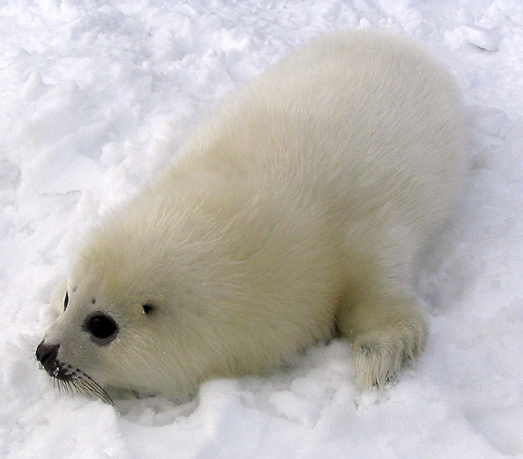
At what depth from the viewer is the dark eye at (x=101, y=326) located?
194cm

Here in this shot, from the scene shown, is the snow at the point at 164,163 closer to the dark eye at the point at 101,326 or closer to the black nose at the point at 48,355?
the black nose at the point at 48,355

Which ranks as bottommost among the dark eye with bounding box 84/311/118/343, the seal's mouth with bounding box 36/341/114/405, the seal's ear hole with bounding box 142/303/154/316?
the seal's mouth with bounding box 36/341/114/405

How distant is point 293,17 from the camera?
14.4ft

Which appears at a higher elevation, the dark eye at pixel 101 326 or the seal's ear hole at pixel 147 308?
the seal's ear hole at pixel 147 308

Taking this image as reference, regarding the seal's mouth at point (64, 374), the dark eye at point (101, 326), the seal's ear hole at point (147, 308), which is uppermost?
the seal's ear hole at point (147, 308)

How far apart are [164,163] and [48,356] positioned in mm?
1248

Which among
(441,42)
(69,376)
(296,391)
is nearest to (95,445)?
(69,376)

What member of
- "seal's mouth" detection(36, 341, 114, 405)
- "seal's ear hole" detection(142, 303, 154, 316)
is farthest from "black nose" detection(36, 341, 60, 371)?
"seal's ear hole" detection(142, 303, 154, 316)

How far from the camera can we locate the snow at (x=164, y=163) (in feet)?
5.79

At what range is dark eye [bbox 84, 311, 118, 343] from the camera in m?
1.94

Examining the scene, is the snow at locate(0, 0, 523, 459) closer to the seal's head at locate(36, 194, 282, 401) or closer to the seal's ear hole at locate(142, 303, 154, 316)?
the seal's head at locate(36, 194, 282, 401)

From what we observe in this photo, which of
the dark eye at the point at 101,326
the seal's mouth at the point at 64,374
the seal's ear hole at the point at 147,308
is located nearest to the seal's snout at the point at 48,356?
the seal's mouth at the point at 64,374

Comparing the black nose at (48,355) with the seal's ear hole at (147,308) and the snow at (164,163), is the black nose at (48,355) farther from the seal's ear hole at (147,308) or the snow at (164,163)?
the seal's ear hole at (147,308)

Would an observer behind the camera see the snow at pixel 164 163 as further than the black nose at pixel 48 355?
No
